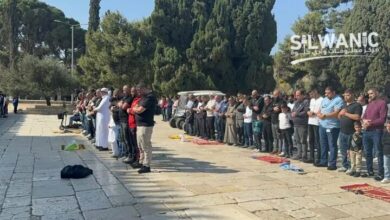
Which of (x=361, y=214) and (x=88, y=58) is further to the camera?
(x=88, y=58)

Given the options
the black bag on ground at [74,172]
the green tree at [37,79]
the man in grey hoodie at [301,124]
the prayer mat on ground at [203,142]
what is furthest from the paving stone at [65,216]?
the green tree at [37,79]

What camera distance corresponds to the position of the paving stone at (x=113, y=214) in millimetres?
5827

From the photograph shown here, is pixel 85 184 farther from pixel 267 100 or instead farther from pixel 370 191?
pixel 267 100

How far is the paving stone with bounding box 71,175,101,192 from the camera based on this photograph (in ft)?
24.6

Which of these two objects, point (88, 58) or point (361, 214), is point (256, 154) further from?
point (88, 58)

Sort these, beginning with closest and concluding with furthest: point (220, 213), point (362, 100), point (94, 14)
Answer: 1. point (220, 213)
2. point (362, 100)
3. point (94, 14)

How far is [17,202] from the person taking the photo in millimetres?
6621

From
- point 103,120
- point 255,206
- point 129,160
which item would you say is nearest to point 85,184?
point 129,160

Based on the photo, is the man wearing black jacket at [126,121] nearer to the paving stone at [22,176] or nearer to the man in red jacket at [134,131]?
the man in red jacket at [134,131]

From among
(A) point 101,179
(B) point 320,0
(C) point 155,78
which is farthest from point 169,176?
(B) point 320,0

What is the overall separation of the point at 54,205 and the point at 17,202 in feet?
1.97

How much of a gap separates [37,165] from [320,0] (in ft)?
131

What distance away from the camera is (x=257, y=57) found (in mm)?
36594

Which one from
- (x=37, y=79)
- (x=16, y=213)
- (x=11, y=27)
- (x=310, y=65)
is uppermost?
(x=11, y=27)
